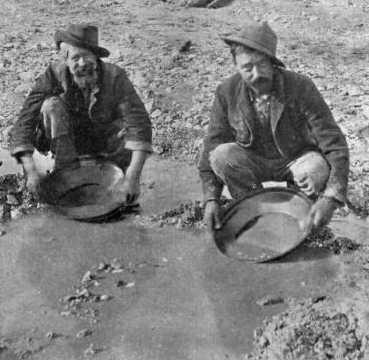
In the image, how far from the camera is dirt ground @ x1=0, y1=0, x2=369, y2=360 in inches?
133

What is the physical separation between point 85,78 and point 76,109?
0.35 meters

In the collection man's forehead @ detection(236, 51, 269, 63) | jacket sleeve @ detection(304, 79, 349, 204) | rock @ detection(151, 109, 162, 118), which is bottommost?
rock @ detection(151, 109, 162, 118)

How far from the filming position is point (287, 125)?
416cm

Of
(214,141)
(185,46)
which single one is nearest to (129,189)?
(214,141)

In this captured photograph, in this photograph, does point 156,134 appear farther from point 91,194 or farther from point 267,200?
point 267,200

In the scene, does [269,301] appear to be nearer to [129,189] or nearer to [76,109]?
[129,189]

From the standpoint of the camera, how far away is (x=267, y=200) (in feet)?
13.9

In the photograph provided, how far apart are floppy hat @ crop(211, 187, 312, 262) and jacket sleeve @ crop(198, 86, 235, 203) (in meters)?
0.17

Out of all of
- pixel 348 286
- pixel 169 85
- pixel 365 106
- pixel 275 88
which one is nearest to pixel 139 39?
pixel 169 85

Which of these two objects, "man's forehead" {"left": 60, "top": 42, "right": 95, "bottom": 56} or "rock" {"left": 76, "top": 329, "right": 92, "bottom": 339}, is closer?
"rock" {"left": 76, "top": 329, "right": 92, "bottom": 339}

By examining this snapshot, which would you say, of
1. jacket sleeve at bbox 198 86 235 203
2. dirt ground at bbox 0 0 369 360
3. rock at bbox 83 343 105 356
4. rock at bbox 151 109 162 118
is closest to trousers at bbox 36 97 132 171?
dirt ground at bbox 0 0 369 360

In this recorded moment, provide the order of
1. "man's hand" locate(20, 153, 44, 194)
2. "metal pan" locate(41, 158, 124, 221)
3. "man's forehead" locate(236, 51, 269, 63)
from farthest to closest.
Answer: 1. "metal pan" locate(41, 158, 124, 221)
2. "man's hand" locate(20, 153, 44, 194)
3. "man's forehead" locate(236, 51, 269, 63)

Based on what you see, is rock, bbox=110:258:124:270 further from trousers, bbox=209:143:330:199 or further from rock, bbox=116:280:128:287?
trousers, bbox=209:143:330:199

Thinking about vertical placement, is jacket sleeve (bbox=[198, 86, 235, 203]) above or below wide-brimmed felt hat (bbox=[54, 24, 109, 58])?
below
